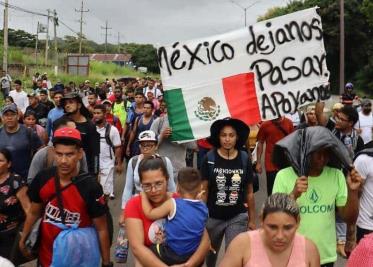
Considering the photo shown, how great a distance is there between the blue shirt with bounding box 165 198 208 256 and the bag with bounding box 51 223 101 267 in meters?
0.52

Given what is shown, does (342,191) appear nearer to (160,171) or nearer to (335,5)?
(160,171)

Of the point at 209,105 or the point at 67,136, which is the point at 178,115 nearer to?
the point at 209,105

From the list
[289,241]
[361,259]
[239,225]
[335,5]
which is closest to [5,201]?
[239,225]

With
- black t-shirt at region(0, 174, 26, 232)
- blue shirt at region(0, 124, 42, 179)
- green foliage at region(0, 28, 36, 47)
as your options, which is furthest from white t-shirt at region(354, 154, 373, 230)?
green foliage at region(0, 28, 36, 47)

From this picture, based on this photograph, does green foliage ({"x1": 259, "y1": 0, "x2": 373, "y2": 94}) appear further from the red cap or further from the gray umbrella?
the red cap

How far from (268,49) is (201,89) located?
82cm

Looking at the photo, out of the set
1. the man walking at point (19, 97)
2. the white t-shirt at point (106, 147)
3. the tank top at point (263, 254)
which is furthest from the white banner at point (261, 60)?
the man walking at point (19, 97)

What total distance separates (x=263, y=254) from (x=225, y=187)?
184 centimetres

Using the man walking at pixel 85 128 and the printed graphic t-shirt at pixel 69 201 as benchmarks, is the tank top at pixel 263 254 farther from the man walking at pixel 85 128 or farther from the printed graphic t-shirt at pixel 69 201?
the man walking at pixel 85 128

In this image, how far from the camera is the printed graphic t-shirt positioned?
3508 mm

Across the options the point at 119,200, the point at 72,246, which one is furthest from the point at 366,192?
the point at 119,200

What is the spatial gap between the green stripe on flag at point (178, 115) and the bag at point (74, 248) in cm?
250

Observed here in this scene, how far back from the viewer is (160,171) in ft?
11.3

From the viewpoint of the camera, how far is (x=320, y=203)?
375 centimetres
